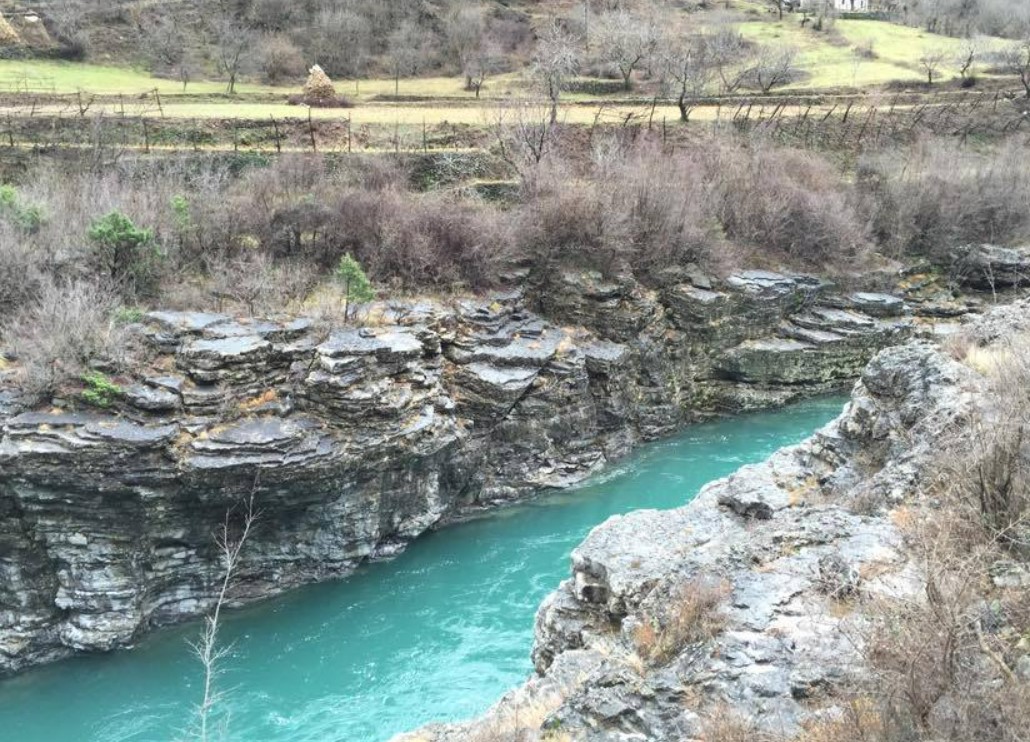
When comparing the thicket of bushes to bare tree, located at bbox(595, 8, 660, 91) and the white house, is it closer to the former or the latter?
bare tree, located at bbox(595, 8, 660, 91)

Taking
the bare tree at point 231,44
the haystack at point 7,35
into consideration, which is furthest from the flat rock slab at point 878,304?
the haystack at point 7,35

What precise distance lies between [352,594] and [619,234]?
1590 cm

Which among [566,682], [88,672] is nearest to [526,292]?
[88,672]

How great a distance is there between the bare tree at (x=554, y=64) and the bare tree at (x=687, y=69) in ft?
19.1

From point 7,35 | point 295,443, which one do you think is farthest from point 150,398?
point 7,35

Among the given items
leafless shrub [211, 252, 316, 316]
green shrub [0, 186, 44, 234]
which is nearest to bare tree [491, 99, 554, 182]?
leafless shrub [211, 252, 316, 316]

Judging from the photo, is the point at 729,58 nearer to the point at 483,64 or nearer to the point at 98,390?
the point at 483,64

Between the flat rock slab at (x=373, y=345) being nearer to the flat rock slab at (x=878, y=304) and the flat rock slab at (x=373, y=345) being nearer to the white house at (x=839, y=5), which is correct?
the flat rock slab at (x=878, y=304)

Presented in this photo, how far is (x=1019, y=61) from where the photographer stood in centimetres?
5125

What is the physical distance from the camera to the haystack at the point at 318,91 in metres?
40.9

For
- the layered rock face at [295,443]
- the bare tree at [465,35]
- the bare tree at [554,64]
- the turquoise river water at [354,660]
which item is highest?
the bare tree at [465,35]

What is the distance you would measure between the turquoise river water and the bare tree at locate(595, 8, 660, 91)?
35108 mm

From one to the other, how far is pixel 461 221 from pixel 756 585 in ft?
67.2

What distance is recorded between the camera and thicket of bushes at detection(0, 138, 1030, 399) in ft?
73.2
